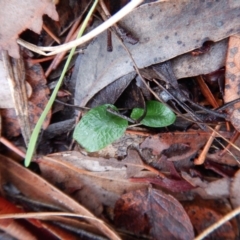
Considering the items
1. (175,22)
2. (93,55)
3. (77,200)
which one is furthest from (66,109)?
(175,22)

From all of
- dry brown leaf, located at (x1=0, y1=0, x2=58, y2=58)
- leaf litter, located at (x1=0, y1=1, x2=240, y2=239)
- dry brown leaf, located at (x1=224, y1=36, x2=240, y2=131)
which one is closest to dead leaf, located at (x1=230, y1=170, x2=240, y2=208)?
leaf litter, located at (x1=0, y1=1, x2=240, y2=239)

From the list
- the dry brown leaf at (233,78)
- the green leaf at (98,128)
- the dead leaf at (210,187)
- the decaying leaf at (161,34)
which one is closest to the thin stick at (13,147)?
the green leaf at (98,128)

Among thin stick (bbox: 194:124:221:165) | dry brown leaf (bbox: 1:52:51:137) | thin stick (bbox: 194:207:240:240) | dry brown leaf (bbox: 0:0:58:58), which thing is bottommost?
thin stick (bbox: 194:207:240:240)

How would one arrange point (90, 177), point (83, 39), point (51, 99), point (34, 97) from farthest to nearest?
point (90, 177)
point (34, 97)
point (51, 99)
point (83, 39)

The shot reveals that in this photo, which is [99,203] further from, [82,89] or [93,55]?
[93,55]

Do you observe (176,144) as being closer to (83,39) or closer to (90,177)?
(90,177)

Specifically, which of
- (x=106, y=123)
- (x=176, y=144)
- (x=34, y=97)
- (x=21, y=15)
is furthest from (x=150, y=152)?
(x=21, y=15)

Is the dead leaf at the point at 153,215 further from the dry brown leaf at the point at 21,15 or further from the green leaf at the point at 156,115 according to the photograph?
the dry brown leaf at the point at 21,15

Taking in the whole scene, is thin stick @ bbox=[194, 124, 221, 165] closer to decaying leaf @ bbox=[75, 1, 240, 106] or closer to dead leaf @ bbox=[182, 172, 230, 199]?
dead leaf @ bbox=[182, 172, 230, 199]
